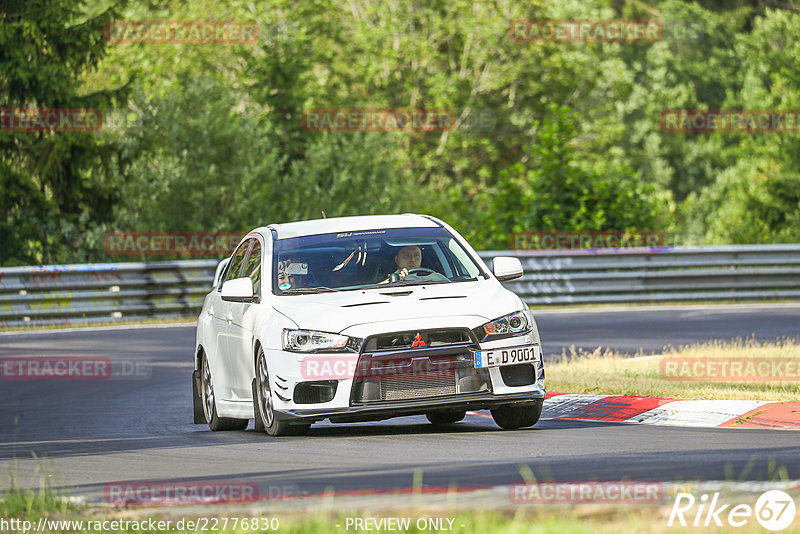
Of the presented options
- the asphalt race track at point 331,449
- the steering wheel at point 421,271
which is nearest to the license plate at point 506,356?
the asphalt race track at point 331,449

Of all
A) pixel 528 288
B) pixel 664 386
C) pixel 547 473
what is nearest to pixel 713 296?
pixel 528 288

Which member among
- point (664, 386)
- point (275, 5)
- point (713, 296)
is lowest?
point (713, 296)

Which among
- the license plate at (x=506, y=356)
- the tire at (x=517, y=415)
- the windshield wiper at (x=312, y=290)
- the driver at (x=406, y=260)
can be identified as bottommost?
the tire at (x=517, y=415)

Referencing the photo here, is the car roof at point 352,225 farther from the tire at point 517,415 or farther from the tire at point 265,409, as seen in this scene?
the tire at point 517,415

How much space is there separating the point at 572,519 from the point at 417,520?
0.62 metres

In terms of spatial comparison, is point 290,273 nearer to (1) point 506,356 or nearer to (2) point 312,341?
(2) point 312,341

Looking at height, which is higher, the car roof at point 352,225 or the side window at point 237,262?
the car roof at point 352,225

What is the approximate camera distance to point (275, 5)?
47562 millimetres

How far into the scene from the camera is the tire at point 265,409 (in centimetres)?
1023

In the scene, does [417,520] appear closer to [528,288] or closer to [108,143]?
[528,288]

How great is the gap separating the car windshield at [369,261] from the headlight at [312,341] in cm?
70

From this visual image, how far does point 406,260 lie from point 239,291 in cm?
128

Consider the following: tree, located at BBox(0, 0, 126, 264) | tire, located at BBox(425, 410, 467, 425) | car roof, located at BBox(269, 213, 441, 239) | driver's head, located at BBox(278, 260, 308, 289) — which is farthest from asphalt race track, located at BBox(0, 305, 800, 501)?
tree, located at BBox(0, 0, 126, 264)

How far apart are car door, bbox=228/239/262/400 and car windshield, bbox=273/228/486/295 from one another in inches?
A: 11.1
